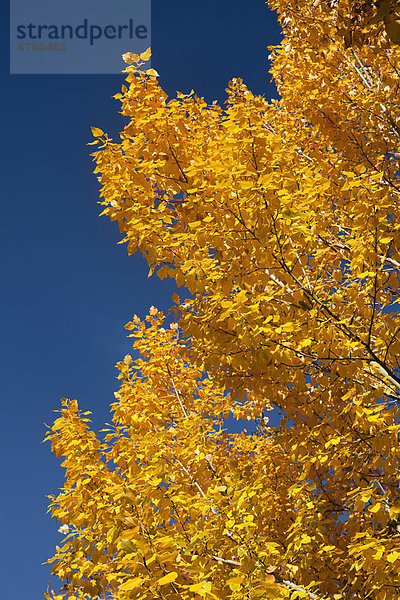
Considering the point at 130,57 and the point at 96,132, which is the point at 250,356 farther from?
the point at 130,57

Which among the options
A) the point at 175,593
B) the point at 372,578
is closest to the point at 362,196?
the point at 372,578

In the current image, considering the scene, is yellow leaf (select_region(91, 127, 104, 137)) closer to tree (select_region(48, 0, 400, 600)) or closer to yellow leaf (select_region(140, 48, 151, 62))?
tree (select_region(48, 0, 400, 600))

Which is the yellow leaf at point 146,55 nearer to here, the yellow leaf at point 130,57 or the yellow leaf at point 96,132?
the yellow leaf at point 130,57

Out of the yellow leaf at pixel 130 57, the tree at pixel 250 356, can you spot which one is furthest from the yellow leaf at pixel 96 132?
the yellow leaf at pixel 130 57

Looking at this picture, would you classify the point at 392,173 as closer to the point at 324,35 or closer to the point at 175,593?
the point at 324,35

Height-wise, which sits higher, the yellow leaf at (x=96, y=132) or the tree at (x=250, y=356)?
the yellow leaf at (x=96, y=132)

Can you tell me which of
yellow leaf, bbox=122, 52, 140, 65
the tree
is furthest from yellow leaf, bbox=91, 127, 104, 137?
yellow leaf, bbox=122, 52, 140, 65

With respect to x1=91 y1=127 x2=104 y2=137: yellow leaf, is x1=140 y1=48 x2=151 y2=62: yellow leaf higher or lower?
Result: higher

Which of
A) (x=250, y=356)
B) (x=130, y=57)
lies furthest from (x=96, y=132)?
(x=250, y=356)

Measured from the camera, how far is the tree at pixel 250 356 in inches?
114

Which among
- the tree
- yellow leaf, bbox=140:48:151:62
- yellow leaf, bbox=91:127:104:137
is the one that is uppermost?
yellow leaf, bbox=140:48:151:62

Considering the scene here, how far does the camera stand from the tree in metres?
2.91

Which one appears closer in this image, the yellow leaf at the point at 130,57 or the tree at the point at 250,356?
the tree at the point at 250,356

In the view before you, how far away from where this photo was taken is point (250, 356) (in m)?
3.59
